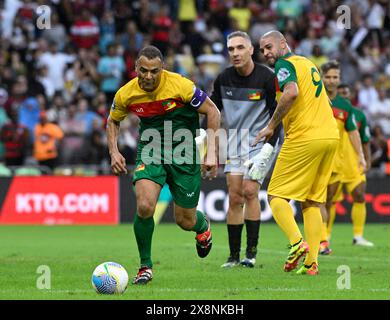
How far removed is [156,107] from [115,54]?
14847mm

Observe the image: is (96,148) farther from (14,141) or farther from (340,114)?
(340,114)

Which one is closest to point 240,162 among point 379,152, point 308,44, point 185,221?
point 185,221

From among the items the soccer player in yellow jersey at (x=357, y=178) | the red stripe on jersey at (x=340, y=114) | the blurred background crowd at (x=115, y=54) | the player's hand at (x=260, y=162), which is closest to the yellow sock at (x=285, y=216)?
the player's hand at (x=260, y=162)

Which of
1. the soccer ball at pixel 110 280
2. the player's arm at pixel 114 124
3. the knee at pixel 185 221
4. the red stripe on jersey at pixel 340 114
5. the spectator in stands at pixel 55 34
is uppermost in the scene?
the spectator in stands at pixel 55 34

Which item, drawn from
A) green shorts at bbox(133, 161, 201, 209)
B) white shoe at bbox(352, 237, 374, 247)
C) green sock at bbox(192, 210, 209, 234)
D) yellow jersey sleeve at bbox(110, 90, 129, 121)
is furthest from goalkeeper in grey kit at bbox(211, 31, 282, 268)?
white shoe at bbox(352, 237, 374, 247)

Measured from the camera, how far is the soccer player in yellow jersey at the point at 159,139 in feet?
32.9

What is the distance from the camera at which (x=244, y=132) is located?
12094 millimetres

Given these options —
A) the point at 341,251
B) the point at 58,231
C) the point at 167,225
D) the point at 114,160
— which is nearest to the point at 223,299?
the point at 114,160

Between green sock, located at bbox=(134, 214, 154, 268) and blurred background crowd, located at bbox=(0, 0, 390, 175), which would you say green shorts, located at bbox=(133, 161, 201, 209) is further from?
blurred background crowd, located at bbox=(0, 0, 390, 175)

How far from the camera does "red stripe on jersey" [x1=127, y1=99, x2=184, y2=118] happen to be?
10.3 meters

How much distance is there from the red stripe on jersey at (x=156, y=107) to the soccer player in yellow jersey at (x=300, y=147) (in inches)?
47.6

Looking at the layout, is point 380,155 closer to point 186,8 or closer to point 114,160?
point 186,8

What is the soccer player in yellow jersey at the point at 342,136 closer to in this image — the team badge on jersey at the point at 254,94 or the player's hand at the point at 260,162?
the team badge on jersey at the point at 254,94

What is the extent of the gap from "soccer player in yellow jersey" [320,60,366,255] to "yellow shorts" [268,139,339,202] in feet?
9.82
